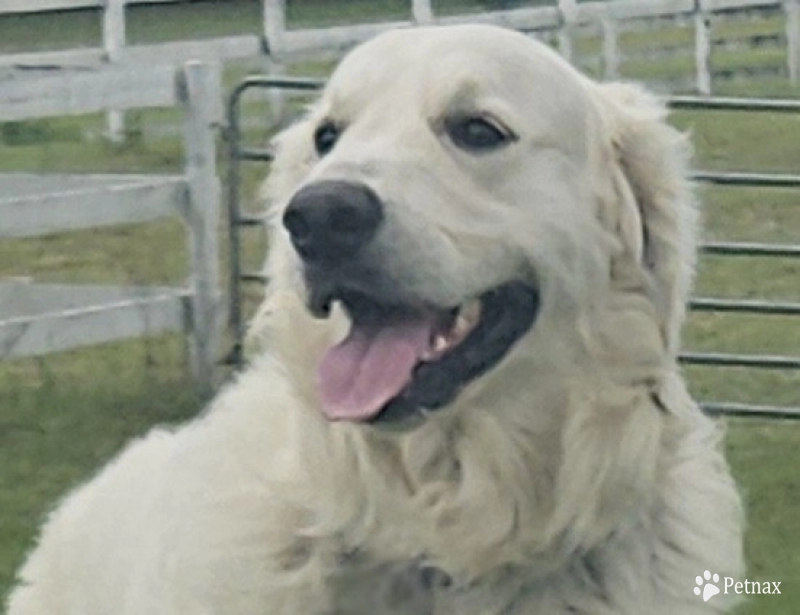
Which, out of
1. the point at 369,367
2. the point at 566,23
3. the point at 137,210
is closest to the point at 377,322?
the point at 369,367

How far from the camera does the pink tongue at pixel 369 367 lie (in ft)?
12.6

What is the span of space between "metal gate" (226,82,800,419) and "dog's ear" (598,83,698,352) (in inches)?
123

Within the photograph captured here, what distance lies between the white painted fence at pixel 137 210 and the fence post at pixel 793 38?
49.3ft

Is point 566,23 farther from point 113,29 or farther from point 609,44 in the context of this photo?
point 113,29

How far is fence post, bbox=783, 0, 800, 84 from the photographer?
78.3ft

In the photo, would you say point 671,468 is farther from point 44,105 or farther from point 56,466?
point 44,105

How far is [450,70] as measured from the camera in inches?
156

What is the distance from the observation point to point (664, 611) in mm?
3965

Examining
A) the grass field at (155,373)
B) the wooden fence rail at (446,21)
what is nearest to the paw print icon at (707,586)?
the grass field at (155,373)

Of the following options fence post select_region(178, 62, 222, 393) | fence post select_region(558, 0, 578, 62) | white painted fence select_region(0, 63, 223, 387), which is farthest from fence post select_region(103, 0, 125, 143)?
fence post select_region(178, 62, 222, 393)

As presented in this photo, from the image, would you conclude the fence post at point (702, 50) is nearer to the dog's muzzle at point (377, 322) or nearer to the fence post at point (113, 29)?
the fence post at point (113, 29)

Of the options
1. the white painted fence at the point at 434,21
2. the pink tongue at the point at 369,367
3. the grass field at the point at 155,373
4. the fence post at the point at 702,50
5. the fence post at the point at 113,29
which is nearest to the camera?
the pink tongue at the point at 369,367

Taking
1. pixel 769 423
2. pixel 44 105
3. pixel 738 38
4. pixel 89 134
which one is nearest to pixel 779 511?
pixel 769 423

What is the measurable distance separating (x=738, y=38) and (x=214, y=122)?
1785cm
